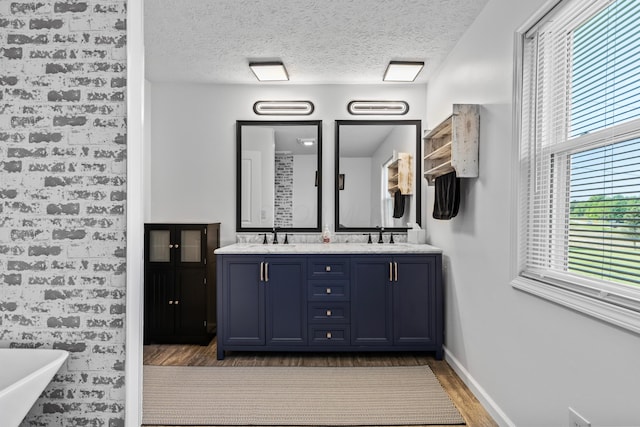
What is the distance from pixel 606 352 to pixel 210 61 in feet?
11.4

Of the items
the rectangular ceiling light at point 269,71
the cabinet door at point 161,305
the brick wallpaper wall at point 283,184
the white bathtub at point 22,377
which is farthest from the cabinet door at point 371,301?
the white bathtub at point 22,377

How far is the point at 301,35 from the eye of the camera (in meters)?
3.01

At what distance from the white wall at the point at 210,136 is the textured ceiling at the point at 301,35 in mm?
216

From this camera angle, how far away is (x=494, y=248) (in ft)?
7.91

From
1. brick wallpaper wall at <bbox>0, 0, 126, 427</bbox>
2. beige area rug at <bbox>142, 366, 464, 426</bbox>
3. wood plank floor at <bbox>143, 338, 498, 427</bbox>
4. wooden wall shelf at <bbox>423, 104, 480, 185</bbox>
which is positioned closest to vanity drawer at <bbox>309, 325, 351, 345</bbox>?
wood plank floor at <bbox>143, 338, 498, 427</bbox>

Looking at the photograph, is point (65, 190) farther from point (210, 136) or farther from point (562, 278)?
point (210, 136)

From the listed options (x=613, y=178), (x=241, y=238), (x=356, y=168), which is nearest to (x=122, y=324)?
(x=613, y=178)

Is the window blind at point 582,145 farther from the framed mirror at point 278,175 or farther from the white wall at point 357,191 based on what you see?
the framed mirror at point 278,175

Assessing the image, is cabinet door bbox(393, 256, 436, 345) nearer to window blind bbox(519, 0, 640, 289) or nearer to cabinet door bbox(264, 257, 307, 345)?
cabinet door bbox(264, 257, 307, 345)

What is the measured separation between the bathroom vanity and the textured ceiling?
1704 millimetres

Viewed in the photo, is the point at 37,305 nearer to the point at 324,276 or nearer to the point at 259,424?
the point at 259,424

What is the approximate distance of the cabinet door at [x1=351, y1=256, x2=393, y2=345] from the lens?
11.0ft

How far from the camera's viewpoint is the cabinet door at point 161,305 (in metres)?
3.68

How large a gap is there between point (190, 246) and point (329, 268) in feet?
4.50
